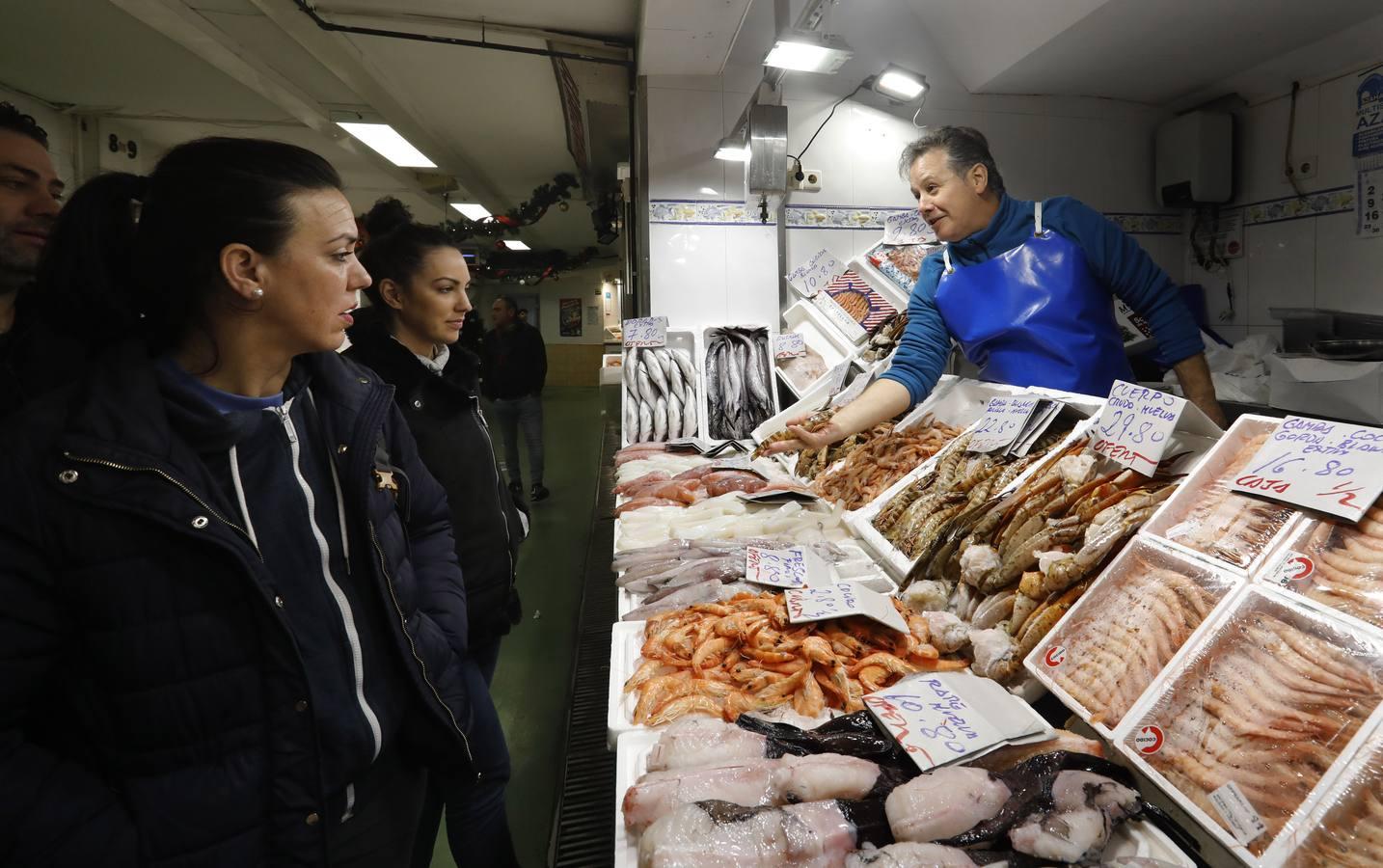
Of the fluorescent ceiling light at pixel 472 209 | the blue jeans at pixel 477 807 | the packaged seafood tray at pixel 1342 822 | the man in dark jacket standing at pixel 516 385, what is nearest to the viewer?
the packaged seafood tray at pixel 1342 822

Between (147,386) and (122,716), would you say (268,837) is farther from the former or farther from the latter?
(147,386)

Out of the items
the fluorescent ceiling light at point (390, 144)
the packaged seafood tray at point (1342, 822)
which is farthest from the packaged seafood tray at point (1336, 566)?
the fluorescent ceiling light at point (390, 144)

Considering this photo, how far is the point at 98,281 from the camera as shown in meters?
1.20

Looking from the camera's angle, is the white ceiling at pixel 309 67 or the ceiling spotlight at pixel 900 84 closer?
the white ceiling at pixel 309 67

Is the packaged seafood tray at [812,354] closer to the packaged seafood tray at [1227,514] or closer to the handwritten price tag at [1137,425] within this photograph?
the handwritten price tag at [1137,425]

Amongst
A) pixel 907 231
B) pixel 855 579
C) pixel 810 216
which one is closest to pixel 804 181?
pixel 810 216

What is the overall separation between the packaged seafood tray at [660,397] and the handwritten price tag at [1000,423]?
2485 millimetres

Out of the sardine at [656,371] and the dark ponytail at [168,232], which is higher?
the dark ponytail at [168,232]

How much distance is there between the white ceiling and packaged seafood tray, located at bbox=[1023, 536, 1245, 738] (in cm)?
542

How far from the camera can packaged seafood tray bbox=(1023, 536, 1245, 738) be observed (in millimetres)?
1380

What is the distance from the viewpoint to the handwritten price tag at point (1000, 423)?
2.51 m

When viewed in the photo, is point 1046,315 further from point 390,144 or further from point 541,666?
point 390,144

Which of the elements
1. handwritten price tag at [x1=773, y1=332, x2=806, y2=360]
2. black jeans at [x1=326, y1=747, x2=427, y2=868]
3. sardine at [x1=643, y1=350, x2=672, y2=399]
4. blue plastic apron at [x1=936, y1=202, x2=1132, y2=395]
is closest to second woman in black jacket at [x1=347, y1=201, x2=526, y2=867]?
black jeans at [x1=326, y1=747, x2=427, y2=868]

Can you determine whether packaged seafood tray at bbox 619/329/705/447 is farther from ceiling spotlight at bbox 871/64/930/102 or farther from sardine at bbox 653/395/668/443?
ceiling spotlight at bbox 871/64/930/102
